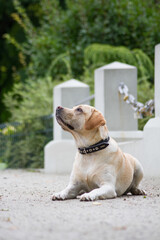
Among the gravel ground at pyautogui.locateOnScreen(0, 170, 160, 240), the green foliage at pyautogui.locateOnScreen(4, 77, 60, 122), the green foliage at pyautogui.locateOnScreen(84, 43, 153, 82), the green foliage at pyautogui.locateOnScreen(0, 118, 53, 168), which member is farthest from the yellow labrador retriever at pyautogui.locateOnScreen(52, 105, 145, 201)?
the green foliage at pyautogui.locateOnScreen(4, 77, 60, 122)

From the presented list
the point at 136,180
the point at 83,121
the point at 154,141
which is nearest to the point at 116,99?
the point at 154,141

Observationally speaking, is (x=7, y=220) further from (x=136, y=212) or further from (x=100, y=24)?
(x=100, y=24)

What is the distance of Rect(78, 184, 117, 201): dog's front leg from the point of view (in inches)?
207

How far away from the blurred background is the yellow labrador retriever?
6.08 m

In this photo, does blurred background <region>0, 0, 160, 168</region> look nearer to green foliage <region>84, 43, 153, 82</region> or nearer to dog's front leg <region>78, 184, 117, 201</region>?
green foliage <region>84, 43, 153, 82</region>

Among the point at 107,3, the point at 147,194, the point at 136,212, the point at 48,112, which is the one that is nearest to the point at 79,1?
the point at 107,3

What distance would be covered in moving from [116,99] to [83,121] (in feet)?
11.1

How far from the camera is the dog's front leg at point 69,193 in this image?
5504mm

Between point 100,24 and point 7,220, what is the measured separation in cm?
1105

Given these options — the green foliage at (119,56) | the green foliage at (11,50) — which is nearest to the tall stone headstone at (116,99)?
the green foliage at (119,56)

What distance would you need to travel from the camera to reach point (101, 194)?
532 cm

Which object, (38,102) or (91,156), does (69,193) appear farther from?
(38,102)

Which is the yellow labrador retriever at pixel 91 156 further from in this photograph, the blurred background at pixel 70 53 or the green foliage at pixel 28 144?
the green foliage at pixel 28 144

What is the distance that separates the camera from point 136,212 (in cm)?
448
